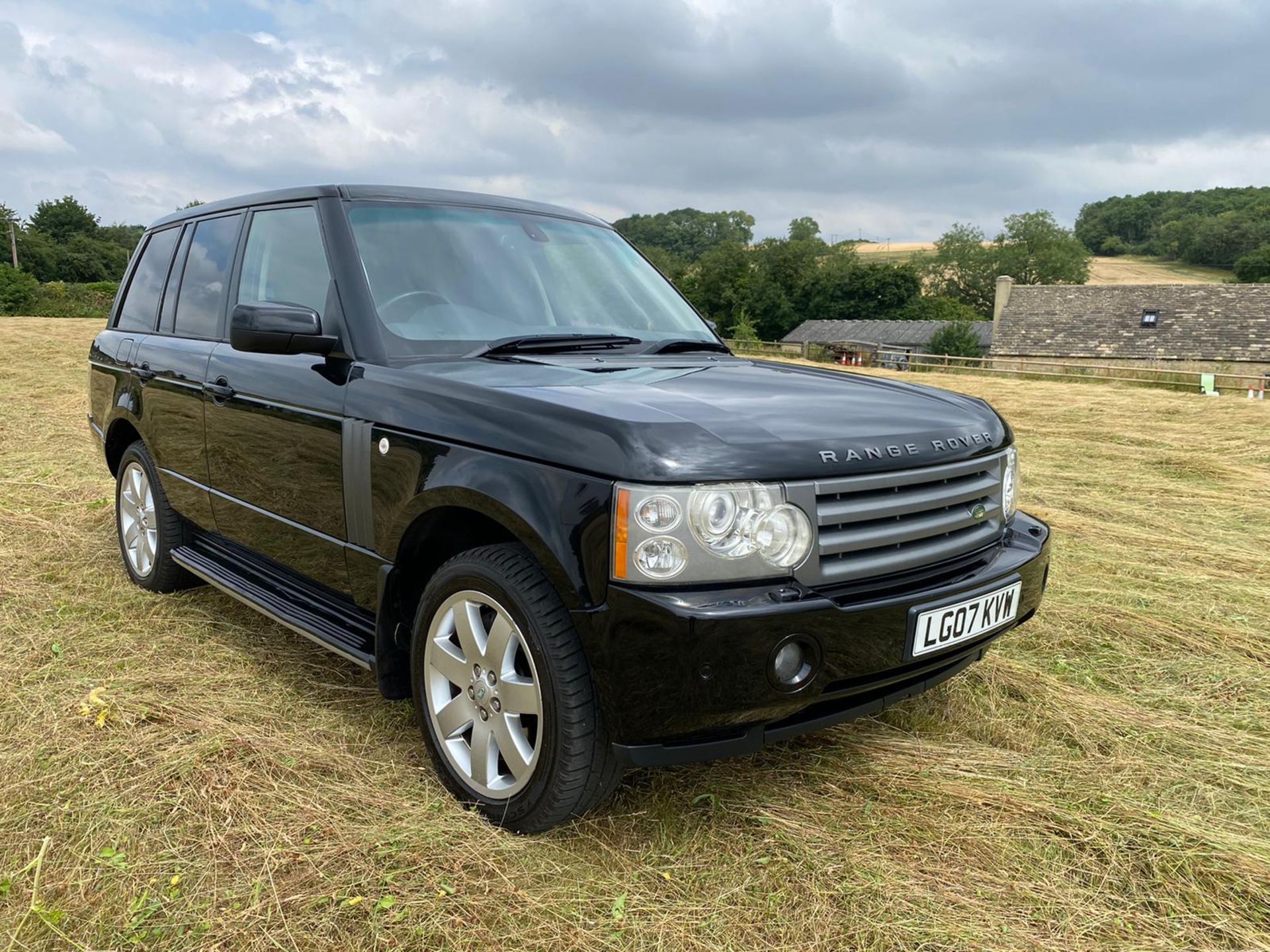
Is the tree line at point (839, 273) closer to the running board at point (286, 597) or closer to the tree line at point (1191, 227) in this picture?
the tree line at point (1191, 227)

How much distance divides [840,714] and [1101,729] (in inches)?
55.7

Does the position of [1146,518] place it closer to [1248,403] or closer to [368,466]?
[368,466]

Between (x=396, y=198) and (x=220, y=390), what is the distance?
1062 mm

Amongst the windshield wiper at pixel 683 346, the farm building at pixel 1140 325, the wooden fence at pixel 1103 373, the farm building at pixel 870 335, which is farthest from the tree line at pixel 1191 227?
the windshield wiper at pixel 683 346

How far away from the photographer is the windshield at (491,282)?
316cm

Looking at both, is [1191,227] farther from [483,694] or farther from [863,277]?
[483,694]

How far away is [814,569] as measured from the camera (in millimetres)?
2277

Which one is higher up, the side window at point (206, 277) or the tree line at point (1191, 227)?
the tree line at point (1191, 227)

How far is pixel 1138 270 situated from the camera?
108 m

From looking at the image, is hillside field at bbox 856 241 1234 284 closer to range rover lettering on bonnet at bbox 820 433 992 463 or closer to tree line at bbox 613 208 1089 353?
tree line at bbox 613 208 1089 353

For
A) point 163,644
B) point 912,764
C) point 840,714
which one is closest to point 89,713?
point 163,644

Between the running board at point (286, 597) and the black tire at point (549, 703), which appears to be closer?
the black tire at point (549, 703)

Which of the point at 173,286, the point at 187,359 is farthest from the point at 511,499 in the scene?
the point at 173,286

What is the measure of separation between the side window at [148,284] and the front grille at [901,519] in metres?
3.76
